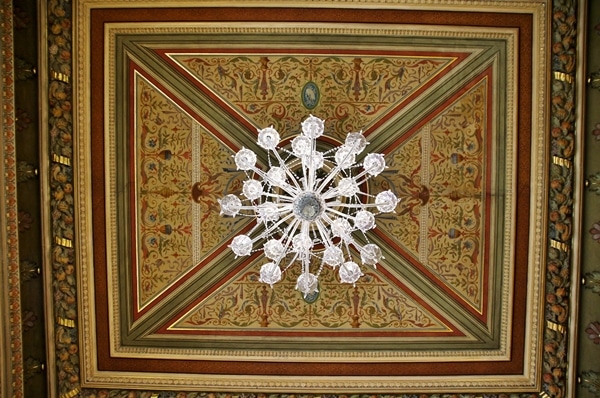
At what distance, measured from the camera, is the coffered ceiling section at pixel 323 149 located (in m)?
4.89

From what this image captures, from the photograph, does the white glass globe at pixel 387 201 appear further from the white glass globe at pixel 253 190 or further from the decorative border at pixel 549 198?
the decorative border at pixel 549 198

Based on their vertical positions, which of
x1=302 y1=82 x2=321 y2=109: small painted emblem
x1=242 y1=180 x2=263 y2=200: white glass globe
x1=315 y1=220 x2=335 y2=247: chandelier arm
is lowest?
x1=315 y1=220 x2=335 y2=247: chandelier arm

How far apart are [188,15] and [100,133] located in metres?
1.48

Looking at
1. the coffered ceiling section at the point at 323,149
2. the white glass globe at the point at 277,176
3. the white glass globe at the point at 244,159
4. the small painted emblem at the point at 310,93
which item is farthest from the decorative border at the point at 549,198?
the white glass globe at the point at 277,176

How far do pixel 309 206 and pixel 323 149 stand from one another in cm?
173

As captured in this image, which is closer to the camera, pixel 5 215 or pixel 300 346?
pixel 5 215

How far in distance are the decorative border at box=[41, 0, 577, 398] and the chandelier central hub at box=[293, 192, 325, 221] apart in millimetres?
2323

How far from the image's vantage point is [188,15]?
15.9 feet

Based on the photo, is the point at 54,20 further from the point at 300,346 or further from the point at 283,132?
the point at 300,346

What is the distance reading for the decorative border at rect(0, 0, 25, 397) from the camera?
4536 millimetres

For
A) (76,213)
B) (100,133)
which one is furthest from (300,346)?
(100,133)

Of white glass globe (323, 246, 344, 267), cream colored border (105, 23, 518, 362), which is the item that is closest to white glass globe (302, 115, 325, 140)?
white glass globe (323, 246, 344, 267)

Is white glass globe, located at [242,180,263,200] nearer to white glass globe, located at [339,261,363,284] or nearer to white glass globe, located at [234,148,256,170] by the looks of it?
white glass globe, located at [234,148,256,170]

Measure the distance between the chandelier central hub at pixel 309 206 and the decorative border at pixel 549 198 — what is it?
2.32 metres
